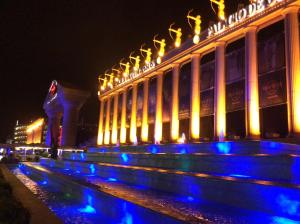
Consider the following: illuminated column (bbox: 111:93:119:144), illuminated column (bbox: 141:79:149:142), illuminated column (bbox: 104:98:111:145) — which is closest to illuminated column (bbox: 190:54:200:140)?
illuminated column (bbox: 141:79:149:142)

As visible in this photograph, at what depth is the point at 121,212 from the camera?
761 cm

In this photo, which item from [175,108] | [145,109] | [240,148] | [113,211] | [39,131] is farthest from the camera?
[39,131]

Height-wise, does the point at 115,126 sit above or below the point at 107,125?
below

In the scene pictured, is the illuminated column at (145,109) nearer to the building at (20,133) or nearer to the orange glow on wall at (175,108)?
the orange glow on wall at (175,108)

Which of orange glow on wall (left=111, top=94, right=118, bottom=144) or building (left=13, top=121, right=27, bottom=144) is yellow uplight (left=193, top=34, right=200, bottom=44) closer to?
orange glow on wall (left=111, top=94, right=118, bottom=144)

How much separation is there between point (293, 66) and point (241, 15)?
607 cm

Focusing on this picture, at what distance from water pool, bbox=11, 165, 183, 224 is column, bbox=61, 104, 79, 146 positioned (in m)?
57.3

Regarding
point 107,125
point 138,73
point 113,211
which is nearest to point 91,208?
point 113,211

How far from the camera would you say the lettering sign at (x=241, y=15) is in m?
20.5

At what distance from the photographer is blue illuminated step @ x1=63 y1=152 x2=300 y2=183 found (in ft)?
28.0

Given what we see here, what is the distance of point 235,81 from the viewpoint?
2500 cm

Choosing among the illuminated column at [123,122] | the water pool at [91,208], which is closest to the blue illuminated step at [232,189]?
the water pool at [91,208]

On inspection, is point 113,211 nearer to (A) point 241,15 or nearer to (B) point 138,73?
(A) point 241,15

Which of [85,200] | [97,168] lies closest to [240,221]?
[85,200]
